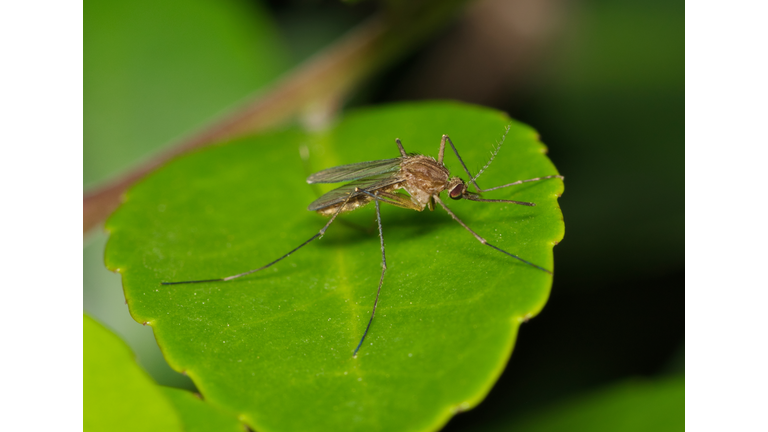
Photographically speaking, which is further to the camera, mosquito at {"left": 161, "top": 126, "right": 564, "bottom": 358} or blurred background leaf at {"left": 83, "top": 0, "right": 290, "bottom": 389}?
blurred background leaf at {"left": 83, "top": 0, "right": 290, "bottom": 389}

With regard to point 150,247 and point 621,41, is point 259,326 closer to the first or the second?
point 150,247

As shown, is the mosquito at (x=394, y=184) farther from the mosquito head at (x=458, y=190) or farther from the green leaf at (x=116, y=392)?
the green leaf at (x=116, y=392)

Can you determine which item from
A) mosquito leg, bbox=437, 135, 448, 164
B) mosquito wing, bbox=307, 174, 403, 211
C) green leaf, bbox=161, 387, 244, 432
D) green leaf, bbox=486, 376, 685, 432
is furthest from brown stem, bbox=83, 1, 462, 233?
green leaf, bbox=486, 376, 685, 432

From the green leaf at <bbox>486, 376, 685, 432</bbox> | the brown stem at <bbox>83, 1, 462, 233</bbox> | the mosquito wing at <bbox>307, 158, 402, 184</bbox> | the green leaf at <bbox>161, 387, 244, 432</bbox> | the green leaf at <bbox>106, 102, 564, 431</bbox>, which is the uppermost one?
the brown stem at <bbox>83, 1, 462, 233</bbox>

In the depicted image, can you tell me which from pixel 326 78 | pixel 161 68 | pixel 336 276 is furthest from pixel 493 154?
pixel 161 68

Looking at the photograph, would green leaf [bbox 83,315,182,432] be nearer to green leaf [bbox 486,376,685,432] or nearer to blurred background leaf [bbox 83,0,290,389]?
green leaf [bbox 486,376,685,432]

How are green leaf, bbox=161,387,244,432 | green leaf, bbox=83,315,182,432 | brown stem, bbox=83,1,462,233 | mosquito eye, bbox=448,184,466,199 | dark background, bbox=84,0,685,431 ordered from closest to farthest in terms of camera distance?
green leaf, bbox=83,315,182,432 < green leaf, bbox=161,387,244,432 < mosquito eye, bbox=448,184,466,199 < brown stem, bbox=83,1,462,233 < dark background, bbox=84,0,685,431

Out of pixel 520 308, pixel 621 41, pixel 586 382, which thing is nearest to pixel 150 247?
pixel 520 308
